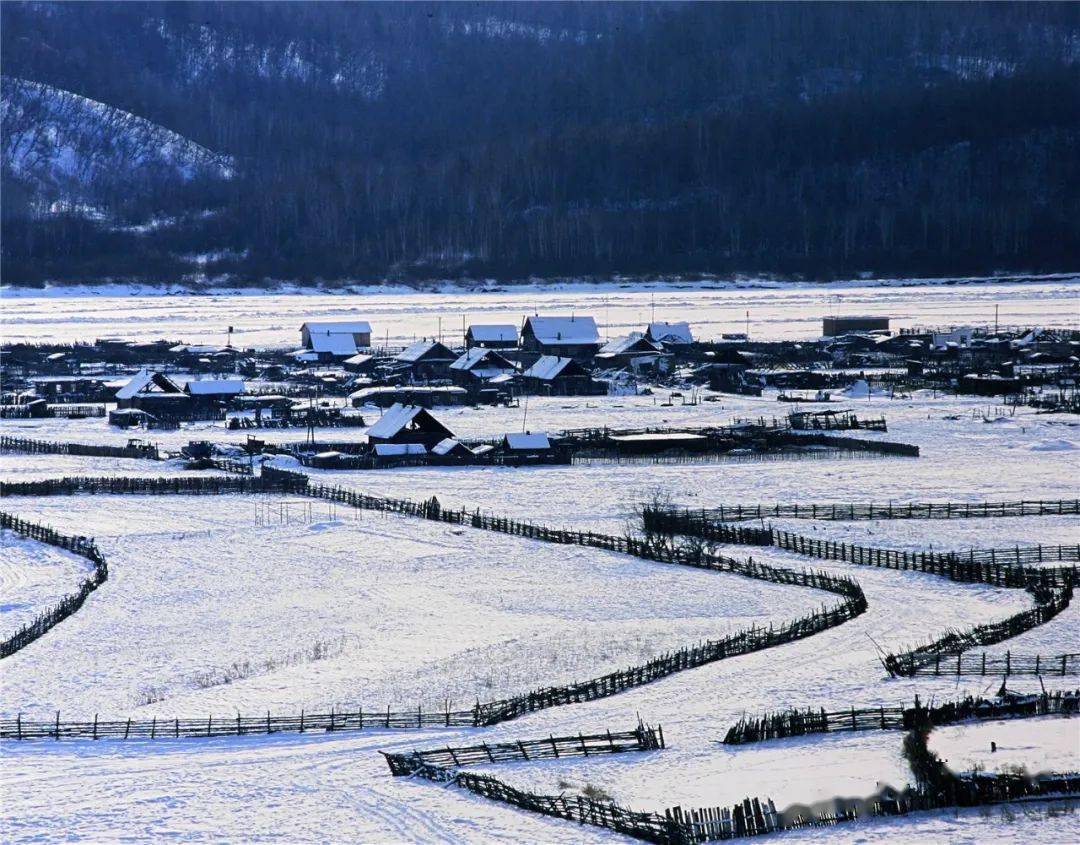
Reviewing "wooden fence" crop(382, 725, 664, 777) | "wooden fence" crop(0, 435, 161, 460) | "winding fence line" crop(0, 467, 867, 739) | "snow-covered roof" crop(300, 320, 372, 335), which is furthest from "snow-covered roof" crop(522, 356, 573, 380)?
"wooden fence" crop(382, 725, 664, 777)

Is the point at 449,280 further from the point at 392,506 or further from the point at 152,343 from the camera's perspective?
the point at 392,506

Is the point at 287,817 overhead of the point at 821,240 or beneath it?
beneath

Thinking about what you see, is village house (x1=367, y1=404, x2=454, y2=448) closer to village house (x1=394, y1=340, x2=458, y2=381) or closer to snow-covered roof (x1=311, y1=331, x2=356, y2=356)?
village house (x1=394, y1=340, x2=458, y2=381)

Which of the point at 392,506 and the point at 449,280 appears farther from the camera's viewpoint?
the point at 449,280

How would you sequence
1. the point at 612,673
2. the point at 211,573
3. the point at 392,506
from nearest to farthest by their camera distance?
1. the point at 612,673
2. the point at 211,573
3. the point at 392,506

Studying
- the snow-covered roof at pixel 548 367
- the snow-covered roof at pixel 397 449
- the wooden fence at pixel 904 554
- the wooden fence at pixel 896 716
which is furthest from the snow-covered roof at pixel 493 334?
the wooden fence at pixel 896 716

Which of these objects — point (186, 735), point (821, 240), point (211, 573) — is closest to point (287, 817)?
point (186, 735)
